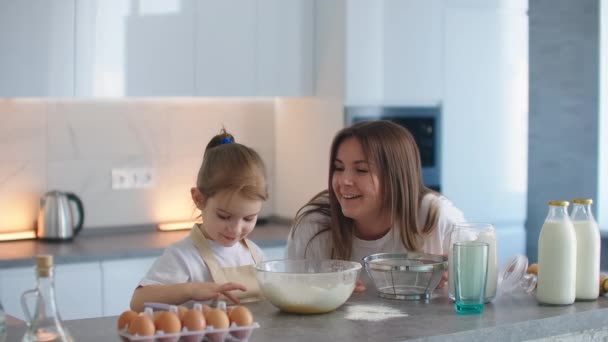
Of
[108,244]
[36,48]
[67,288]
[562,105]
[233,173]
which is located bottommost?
[67,288]

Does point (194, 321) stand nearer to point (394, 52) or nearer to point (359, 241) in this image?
point (359, 241)

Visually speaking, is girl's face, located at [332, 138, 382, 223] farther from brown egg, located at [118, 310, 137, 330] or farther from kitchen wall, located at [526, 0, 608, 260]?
kitchen wall, located at [526, 0, 608, 260]

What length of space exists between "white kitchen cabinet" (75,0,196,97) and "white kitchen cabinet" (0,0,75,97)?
5cm

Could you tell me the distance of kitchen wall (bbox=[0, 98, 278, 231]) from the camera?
13.7 feet

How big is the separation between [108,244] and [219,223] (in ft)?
5.75

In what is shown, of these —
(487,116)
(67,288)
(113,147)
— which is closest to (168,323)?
(67,288)

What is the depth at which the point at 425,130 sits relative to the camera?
14.7 feet

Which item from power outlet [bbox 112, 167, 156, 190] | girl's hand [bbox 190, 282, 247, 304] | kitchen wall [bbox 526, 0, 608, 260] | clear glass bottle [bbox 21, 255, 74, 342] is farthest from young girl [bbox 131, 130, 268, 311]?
kitchen wall [bbox 526, 0, 608, 260]

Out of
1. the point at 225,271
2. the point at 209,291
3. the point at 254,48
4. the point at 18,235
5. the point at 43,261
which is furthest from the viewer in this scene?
the point at 254,48

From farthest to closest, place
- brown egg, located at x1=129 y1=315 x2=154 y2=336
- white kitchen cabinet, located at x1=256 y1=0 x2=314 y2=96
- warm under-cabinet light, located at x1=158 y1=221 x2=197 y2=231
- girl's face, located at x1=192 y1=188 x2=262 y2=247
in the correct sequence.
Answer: warm under-cabinet light, located at x1=158 y1=221 x2=197 y2=231, white kitchen cabinet, located at x1=256 y1=0 x2=314 y2=96, girl's face, located at x1=192 y1=188 x2=262 y2=247, brown egg, located at x1=129 y1=315 x2=154 y2=336

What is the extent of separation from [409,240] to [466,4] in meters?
2.16

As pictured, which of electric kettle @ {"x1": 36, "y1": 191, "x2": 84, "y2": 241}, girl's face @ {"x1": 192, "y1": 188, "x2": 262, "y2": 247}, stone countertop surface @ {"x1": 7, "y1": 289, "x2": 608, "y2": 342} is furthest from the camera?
electric kettle @ {"x1": 36, "y1": 191, "x2": 84, "y2": 241}

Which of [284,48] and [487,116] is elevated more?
[284,48]

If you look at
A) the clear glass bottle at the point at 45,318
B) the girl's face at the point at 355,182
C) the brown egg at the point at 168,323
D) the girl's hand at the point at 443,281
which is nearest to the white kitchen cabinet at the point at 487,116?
the girl's face at the point at 355,182
